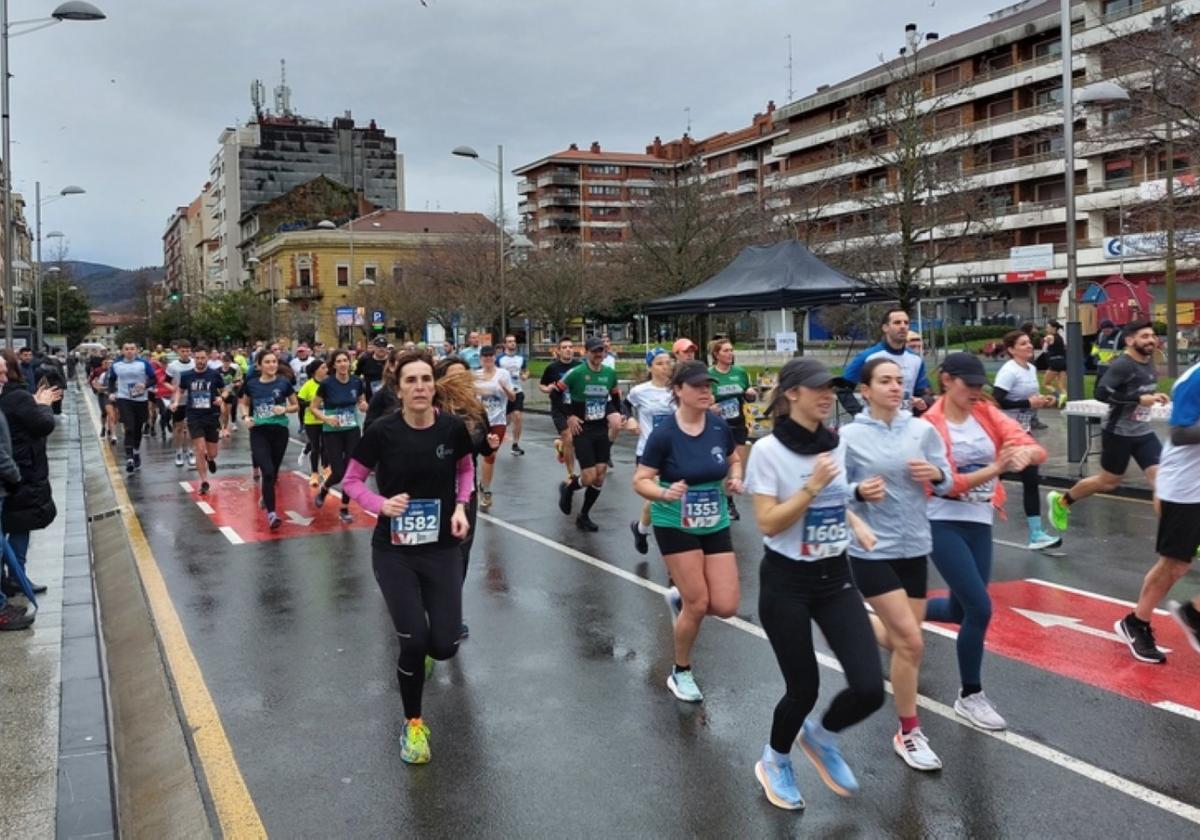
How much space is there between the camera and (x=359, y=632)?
739 cm

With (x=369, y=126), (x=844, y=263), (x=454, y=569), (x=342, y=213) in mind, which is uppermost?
(x=369, y=126)

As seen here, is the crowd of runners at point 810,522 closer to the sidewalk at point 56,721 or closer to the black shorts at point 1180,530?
the black shorts at point 1180,530

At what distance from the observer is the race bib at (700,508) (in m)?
5.54

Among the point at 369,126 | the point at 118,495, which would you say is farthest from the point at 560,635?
the point at 369,126

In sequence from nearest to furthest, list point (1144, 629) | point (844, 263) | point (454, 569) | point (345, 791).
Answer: point (345, 791) → point (454, 569) → point (1144, 629) → point (844, 263)

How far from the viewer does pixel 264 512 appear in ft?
41.9

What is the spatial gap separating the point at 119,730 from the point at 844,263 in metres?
30.7

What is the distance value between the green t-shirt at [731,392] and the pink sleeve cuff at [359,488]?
5737mm

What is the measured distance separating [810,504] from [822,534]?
0.15m

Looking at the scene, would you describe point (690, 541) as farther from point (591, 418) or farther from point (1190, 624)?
point (591, 418)

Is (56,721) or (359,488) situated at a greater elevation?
(359,488)

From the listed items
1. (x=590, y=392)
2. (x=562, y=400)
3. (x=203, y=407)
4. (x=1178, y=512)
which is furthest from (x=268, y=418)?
(x=1178, y=512)

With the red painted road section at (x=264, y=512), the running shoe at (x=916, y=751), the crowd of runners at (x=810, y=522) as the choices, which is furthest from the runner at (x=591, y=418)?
the running shoe at (x=916, y=751)

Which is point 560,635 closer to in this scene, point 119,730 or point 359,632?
point 359,632
